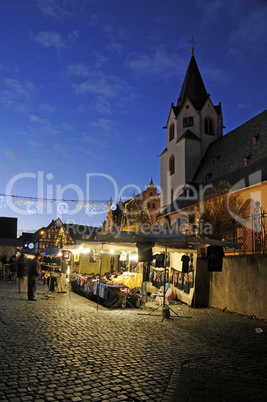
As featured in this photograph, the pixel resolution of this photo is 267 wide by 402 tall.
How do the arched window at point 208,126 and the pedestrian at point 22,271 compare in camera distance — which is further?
the arched window at point 208,126

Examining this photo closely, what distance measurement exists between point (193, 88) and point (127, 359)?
152ft

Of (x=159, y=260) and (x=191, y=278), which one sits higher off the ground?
(x=159, y=260)

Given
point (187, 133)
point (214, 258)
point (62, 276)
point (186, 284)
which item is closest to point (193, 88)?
point (187, 133)

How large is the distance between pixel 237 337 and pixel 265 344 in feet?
2.75

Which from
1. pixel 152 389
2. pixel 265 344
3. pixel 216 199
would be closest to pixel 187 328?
pixel 265 344

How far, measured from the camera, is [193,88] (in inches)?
1882

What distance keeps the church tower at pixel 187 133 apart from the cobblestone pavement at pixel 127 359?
3346cm

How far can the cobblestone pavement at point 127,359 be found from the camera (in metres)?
4.56

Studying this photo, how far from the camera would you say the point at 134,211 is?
2421 inches

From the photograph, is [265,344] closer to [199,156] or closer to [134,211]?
[199,156]

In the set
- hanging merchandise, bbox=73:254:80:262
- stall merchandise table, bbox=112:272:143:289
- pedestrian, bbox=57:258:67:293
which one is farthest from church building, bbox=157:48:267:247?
pedestrian, bbox=57:258:67:293

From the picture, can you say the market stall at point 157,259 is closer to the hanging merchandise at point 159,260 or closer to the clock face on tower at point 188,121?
the hanging merchandise at point 159,260

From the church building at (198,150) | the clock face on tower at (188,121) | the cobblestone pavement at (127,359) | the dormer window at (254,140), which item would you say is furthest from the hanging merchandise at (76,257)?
the clock face on tower at (188,121)

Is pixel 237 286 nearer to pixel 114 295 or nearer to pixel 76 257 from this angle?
pixel 114 295
